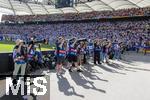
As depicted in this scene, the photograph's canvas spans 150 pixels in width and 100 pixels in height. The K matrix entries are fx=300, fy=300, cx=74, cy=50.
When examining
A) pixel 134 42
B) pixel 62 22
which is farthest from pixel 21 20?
pixel 134 42

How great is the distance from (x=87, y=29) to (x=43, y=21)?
12.5 metres

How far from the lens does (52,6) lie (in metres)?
80.4

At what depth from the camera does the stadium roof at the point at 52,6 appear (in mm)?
65162

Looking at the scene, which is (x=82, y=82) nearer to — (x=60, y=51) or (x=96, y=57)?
(x=60, y=51)

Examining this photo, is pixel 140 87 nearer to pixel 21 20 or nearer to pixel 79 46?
pixel 79 46

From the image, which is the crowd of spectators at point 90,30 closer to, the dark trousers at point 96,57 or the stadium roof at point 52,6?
the stadium roof at point 52,6

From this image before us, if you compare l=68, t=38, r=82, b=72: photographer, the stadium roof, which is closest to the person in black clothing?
l=68, t=38, r=82, b=72: photographer

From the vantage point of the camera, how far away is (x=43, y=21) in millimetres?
64438

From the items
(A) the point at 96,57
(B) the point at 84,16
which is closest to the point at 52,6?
(B) the point at 84,16

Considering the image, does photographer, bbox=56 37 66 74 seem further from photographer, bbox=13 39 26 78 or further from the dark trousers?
the dark trousers

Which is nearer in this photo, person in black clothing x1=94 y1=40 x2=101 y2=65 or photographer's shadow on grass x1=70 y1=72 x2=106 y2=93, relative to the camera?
photographer's shadow on grass x1=70 y1=72 x2=106 y2=93

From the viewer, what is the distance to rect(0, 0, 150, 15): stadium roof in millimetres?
65162

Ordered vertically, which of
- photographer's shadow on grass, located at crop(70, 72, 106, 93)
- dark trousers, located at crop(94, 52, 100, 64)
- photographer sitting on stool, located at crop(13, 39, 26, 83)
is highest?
photographer sitting on stool, located at crop(13, 39, 26, 83)

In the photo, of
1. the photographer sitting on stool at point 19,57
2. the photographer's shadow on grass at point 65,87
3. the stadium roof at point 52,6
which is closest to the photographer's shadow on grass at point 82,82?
the photographer's shadow on grass at point 65,87
